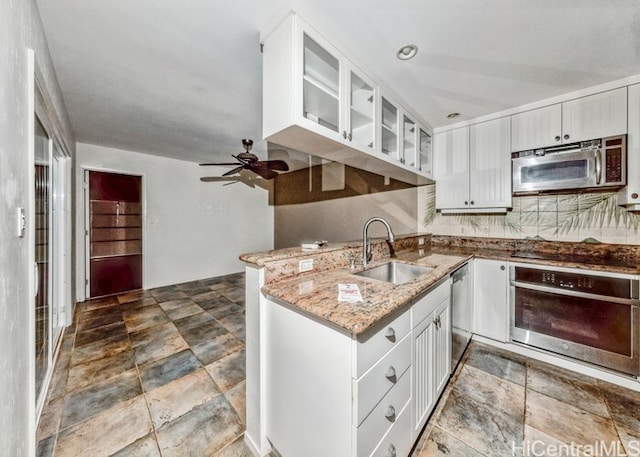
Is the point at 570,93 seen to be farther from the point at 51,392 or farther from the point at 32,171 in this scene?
the point at 51,392

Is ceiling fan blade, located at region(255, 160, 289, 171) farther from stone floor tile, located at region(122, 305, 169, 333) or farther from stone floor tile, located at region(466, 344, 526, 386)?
stone floor tile, located at region(466, 344, 526, 386)

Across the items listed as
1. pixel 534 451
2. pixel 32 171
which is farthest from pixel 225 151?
pixel 534 451

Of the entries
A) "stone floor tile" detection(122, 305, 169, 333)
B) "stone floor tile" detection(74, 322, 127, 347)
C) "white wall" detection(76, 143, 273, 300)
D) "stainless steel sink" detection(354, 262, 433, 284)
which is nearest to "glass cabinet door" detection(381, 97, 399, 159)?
"stainless steel sink" detection(354, 262, 433, 284)

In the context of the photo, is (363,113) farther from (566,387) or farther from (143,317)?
(143,317)

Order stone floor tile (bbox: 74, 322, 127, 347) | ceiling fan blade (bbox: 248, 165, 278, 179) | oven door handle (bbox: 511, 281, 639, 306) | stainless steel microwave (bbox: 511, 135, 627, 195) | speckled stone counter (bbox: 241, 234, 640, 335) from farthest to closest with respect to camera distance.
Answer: ceiling fan blade (bbox: 248, 165, 278, 179), stone floor tile (bbox: 74, 322, 127, 347), stainless steel microwave (bbox: 511, 135, 627, 195), oven door handle (bbox: 511, 281, 639, 306), speckled stone counter (bbox: 241, 234, 640, 335)

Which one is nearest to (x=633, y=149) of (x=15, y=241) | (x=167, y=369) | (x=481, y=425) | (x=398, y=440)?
(x=481, y=425)

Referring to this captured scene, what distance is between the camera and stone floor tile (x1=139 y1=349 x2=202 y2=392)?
74.3 inches

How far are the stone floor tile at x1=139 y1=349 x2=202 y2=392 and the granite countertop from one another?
1.43 m

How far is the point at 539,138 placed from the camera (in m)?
2.33

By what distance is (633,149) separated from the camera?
192cm

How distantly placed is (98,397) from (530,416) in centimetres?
294

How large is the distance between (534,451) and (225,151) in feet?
15.1

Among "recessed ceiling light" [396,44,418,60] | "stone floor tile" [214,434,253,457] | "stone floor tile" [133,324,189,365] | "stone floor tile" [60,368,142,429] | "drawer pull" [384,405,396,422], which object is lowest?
"stone floor tile" [214,434,253,457]

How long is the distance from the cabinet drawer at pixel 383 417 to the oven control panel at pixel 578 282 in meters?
1.66
